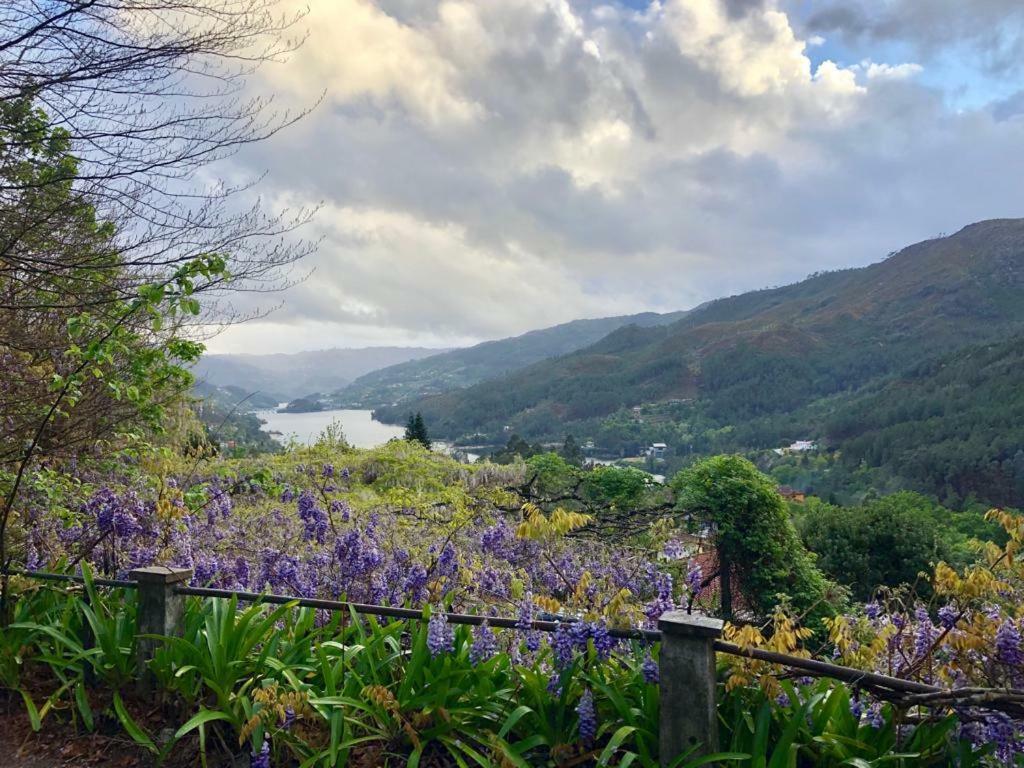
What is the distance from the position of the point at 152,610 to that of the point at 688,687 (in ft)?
8.98

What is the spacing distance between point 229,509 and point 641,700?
4.94 metres

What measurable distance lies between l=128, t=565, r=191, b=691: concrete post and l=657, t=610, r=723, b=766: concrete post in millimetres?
2547

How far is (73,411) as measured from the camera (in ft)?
19.5

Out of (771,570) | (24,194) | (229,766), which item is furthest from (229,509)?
(771,570)

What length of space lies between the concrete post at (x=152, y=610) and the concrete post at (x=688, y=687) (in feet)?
8.36

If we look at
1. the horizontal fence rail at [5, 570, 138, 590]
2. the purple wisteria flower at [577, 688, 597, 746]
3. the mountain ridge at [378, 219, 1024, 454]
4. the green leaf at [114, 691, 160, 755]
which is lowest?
the green leaf at [114, 691, 160, 755]

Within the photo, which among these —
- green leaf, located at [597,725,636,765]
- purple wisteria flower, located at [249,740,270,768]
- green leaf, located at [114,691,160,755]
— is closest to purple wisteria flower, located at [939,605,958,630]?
green leaf, located at [597,725,636,765]

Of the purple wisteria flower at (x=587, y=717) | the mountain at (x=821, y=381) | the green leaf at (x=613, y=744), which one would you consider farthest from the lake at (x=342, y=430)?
the mountain at (x=821, y=381)

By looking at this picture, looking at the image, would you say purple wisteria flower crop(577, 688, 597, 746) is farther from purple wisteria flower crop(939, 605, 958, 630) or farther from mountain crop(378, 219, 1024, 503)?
mountain crop(378, 219, 1024, 503)

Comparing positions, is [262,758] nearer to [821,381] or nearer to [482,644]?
[482,644]

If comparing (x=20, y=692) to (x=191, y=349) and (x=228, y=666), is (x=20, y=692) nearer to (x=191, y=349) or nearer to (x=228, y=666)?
(x=228, y=666)

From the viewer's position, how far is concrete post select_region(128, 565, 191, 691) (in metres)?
3.39

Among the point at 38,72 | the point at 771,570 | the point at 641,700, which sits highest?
the point at 38,72

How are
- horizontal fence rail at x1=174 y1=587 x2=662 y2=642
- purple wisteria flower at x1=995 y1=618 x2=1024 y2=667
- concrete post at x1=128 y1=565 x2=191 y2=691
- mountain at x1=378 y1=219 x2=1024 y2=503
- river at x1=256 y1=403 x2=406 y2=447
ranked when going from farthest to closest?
mountain at x1=378 y1=219 x2=1024 y2=503
river at x1=256 y1=403 x2=406 y2=447
concrete post at x1=128 y1=565 x2=191 y2=691
horizontal fence rail at x1=174 y1=587 x2=662 y2=642
purple wisteria flower at x1=995 y1=618 x2=1024 y2=667
